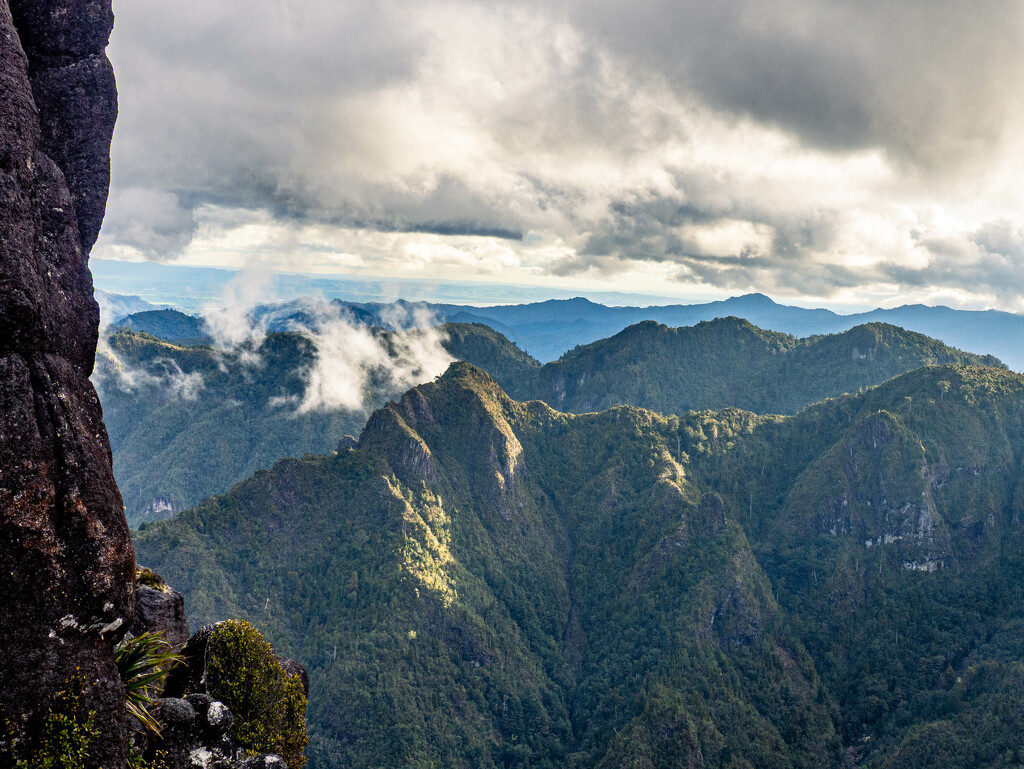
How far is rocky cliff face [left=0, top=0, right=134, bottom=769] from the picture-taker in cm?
2036

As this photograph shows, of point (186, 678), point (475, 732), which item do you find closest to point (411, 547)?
point (475, 732)

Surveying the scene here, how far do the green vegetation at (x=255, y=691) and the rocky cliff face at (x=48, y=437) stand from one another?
40.4 ft

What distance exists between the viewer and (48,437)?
2156 cm

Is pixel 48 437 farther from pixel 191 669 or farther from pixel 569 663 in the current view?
pixel 569 663

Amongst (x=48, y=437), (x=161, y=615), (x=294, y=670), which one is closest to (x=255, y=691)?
(x=294, y=670)

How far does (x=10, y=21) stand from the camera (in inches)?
950

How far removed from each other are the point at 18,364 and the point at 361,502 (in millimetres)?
181546

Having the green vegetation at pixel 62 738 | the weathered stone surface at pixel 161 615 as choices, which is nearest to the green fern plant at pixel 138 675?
the green vegetation at pixel 62 738

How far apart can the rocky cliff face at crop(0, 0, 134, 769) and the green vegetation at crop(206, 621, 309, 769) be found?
40.4 ft

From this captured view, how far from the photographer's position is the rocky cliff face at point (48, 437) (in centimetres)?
2036

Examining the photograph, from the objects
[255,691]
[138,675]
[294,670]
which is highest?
[138,675]

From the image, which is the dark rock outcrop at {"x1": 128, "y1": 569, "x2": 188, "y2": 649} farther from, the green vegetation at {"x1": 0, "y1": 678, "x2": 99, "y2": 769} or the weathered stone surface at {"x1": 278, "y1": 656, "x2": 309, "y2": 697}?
the green vegetation at {"x1": 0, "y1": 678, "x2": 99, "y2": 769}

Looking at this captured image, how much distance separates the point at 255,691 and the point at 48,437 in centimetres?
2233

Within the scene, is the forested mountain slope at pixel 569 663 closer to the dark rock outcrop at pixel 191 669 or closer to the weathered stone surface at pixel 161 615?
the weathered stone surface at pixel 161 615
